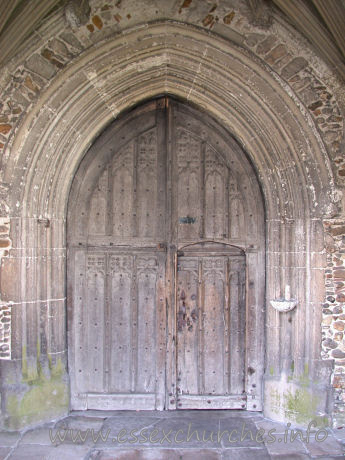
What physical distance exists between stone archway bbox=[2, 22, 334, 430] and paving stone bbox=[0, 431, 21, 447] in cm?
29

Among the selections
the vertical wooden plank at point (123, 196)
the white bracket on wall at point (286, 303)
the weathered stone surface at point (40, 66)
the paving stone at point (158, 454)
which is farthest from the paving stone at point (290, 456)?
the weathered stone surface at point (40, 66)

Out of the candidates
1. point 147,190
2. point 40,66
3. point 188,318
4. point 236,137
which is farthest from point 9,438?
point 236,137

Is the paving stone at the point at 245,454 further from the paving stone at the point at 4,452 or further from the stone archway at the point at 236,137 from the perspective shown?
the paving stone at the point at 4,452

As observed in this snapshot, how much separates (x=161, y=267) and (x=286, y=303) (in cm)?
141

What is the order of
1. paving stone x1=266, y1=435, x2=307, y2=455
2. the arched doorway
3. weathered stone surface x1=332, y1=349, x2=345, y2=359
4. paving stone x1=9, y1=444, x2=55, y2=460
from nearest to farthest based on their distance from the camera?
paving stone x1=9, y1=444, x2=55, y2=460
paving stone x1=266, y1=435, x2=307, y2=455
weathered stone surface x1=332, y1=349, x2=345, y2=359
the arched doorway

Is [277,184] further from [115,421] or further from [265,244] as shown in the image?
[115,421]

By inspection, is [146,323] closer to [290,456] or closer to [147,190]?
[147,190]

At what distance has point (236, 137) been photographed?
15.8 ft

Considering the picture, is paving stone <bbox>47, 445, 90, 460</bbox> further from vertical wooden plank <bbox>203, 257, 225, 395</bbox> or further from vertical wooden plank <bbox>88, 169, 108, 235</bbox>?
vertical wooden plank <bbox>88, 169, 108, 235</bbox>

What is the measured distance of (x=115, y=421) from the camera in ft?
15.5

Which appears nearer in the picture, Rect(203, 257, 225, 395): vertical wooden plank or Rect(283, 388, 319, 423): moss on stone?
Rect(283, 388, 319, 423): moss on stone

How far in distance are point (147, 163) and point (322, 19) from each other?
224 centimetres

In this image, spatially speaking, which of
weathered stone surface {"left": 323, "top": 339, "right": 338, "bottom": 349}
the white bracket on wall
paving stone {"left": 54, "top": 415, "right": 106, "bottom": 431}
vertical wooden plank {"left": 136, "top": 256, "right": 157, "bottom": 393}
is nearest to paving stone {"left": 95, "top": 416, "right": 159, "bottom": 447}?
paving stone {"left": 54, "top": 415, "right": 106, "bottom": 431}

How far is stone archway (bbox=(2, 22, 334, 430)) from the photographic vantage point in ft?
14.6
